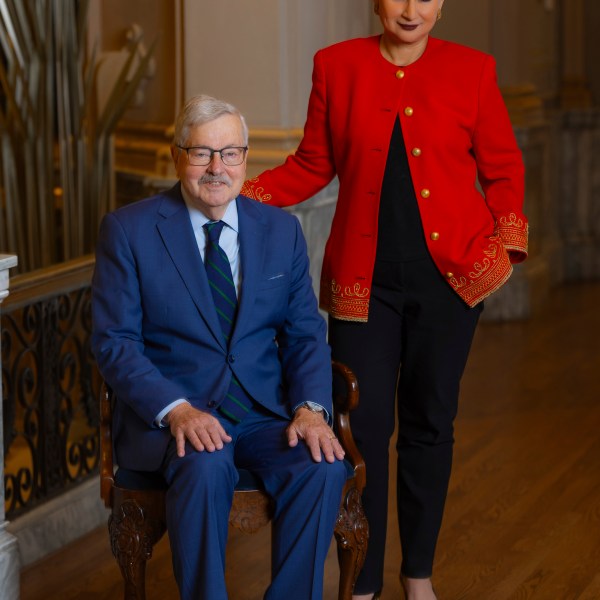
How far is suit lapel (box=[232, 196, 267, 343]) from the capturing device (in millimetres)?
2922

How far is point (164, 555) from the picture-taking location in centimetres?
394

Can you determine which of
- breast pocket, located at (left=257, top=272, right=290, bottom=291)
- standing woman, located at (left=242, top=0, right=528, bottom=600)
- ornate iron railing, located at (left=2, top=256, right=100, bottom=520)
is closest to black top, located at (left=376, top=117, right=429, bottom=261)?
standing woman, located at (left=242, top=0, right=528, bottom=600)

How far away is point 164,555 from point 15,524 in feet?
1.52

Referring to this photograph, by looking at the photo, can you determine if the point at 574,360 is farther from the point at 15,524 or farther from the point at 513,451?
the point at 15,524

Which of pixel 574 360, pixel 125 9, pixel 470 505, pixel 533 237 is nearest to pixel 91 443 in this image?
pixel 470 505

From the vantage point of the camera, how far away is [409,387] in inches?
127

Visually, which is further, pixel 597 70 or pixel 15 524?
pixel 597 70

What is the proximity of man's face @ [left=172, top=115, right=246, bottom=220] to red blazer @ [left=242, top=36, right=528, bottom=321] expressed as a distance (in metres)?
0.35

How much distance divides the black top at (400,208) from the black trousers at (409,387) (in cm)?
3

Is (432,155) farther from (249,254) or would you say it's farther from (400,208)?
(249,254)

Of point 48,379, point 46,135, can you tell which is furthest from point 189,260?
point 46,135

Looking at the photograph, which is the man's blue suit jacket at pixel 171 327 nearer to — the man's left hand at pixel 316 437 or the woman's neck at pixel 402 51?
the man's left hand at pixel 316 437

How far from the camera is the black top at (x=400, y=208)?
3066 mm

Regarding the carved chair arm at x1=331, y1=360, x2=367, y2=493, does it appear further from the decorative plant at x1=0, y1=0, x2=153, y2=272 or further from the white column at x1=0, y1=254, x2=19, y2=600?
the decorative plant at x1=0, y1=0, x2=153, y2=272
